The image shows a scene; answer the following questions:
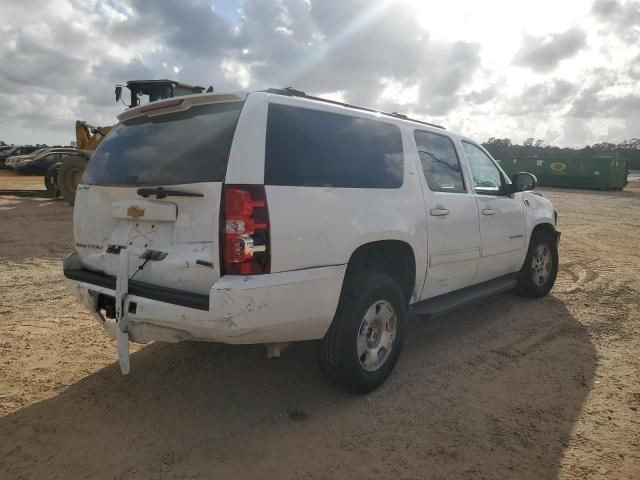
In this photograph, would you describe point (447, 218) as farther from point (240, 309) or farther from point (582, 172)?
point (582, 172)

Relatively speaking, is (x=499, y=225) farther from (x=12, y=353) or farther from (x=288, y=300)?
(x=12, y=353)

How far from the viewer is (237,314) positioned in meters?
2.53

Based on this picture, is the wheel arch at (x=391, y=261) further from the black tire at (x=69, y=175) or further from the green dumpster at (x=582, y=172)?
the green dumpster at (x=582, y=172)

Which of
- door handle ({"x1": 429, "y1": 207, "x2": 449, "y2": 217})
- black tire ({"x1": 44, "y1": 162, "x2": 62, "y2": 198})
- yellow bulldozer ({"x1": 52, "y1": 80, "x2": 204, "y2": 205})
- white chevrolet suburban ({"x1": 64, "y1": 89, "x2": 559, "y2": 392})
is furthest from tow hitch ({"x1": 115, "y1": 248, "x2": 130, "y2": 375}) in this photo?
black tire ({"x1": 44, "y1": 162, "x2": 62, "y2": 198})

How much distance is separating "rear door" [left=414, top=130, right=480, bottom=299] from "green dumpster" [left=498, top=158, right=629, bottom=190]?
2931 centimetres

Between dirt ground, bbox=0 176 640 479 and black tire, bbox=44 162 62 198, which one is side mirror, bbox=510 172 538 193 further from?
black tire, bbox=44 162 62 198

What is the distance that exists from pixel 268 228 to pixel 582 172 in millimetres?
32099

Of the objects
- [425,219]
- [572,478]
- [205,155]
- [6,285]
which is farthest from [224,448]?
[6,285]

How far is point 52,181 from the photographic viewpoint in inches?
581

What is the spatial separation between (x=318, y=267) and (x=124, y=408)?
1615 millimetres

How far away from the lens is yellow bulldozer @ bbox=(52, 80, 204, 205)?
473 inches

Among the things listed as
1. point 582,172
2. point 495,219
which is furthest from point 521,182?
point 582,172

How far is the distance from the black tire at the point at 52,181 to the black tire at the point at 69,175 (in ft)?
4.28

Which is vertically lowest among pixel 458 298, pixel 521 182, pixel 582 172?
pixel 458 298
